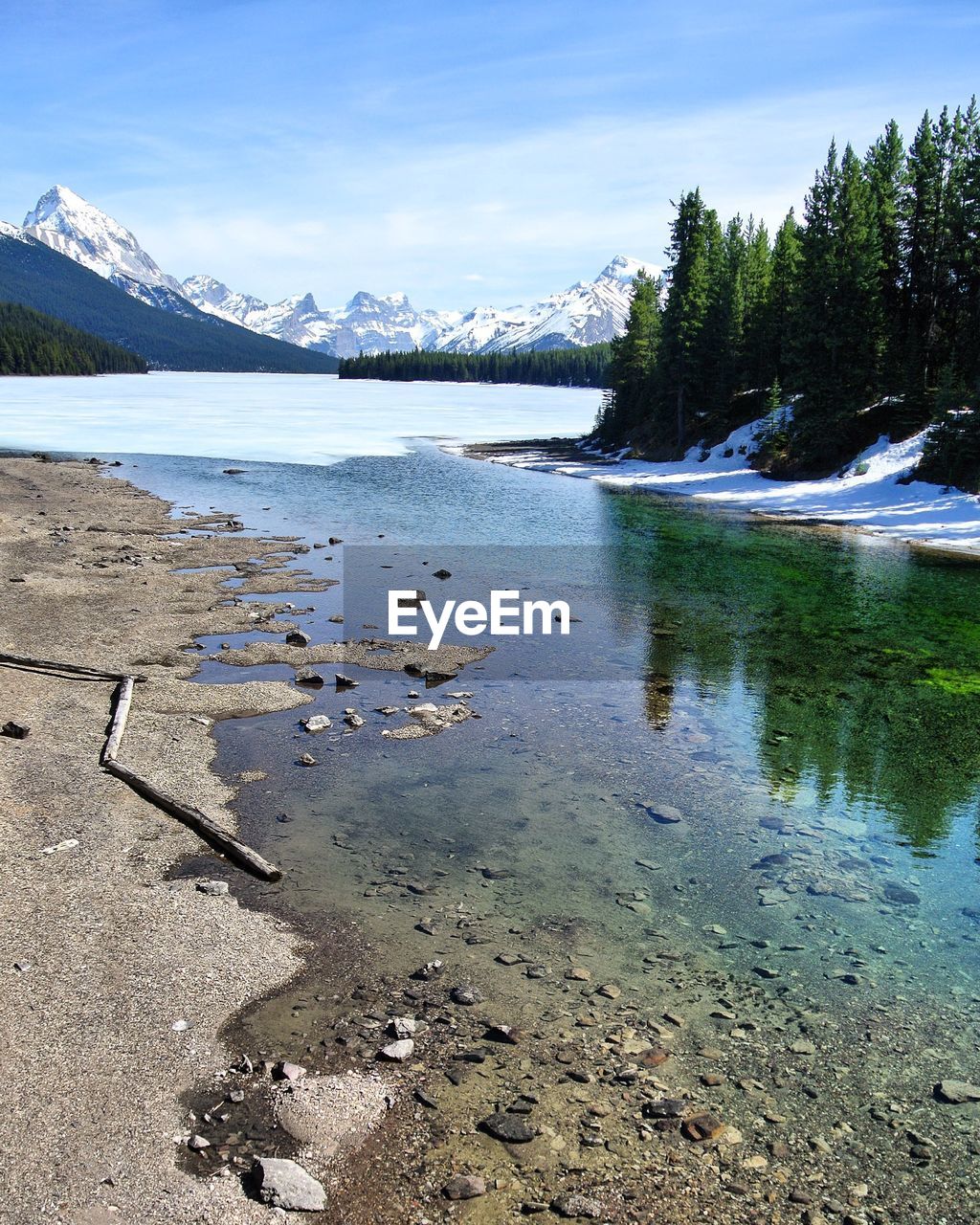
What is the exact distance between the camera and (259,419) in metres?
107

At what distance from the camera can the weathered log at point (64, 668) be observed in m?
16.5

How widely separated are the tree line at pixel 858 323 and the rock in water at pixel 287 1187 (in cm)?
4480

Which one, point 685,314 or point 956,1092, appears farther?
point 685,314

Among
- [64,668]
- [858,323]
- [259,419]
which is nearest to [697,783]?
[64,668]

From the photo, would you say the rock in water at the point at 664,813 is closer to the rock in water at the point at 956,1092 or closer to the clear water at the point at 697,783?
the clear water at the point at 697,783

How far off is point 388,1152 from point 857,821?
843 centimetres

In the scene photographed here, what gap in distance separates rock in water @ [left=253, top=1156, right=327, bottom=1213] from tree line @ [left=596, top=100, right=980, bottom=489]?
44.8 meters

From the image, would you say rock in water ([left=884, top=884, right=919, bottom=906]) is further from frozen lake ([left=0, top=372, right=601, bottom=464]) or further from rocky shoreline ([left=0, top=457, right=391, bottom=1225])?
frozen lake ([left=0, top=372, right=601, bottom=464])

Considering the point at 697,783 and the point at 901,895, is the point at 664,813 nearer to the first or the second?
the point at 697,783

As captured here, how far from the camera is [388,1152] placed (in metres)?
6.46

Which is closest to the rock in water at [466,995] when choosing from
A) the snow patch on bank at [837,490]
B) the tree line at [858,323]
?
the snow patch on bank at [837,490]

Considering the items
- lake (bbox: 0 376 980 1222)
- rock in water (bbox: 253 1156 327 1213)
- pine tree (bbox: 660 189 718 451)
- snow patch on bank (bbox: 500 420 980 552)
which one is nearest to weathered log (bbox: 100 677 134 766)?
lake (bbox: 0 376 980 1222)

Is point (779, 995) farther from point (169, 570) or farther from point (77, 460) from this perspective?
point (77, 460)

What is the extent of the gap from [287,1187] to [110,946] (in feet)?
11.9
